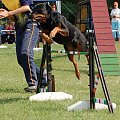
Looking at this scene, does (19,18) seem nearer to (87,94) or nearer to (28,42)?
(28,42)

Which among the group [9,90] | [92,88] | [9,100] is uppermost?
[92,88]

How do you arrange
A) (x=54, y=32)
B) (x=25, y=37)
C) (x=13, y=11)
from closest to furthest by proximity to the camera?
(x=54, y=32) < (x=13, y=11) < (x=25, y=37)

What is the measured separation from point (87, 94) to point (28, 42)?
45.9 inches

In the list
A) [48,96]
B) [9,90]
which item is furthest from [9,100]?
[9,90]

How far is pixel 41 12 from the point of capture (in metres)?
5.97

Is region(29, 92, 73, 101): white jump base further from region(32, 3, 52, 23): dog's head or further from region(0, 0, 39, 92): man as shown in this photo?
region(32, 3, 52, 23): dog's head

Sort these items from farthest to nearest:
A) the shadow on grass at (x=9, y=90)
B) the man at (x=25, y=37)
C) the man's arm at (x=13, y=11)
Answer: the shadow on grass at (x=9, y=90) < the man at (x=25, y=37) < the man's arm at (x=13, y=11)

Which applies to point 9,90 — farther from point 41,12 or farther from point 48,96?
point 41,12

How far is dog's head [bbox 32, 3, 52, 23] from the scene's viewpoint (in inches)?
234

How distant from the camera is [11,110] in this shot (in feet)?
17.2

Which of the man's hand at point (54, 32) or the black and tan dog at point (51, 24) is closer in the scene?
the man's hand at point (54, 32)

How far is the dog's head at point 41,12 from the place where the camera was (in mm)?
5934

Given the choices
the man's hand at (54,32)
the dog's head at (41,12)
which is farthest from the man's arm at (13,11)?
the man's hand at (54,32)

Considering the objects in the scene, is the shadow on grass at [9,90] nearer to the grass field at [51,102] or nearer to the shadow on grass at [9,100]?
the grass field at [51,102]
